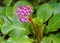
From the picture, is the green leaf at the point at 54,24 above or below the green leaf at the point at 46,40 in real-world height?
above

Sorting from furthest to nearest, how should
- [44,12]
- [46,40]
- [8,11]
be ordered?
1. [8,11]
2. [44,12]
3. [46,40]

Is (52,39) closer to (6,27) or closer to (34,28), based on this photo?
(34,28)

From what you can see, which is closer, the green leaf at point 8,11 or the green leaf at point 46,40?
the green leaf at point 46,40

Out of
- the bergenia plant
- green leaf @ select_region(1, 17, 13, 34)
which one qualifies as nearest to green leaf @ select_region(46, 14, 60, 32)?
the bergenia plant

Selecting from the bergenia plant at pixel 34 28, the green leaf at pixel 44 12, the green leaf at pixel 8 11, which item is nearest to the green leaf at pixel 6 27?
the bergenia plant at pixel 34 28

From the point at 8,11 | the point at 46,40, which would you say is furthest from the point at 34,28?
the point at 8,11

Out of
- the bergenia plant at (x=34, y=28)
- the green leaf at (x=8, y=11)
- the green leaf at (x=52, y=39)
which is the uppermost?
the green leaf at (x=8, y=11)

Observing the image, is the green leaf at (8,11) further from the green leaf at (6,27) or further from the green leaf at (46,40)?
the green leaf at (46,40)

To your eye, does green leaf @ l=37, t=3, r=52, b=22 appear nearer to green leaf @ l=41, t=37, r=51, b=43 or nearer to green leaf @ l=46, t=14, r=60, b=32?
green leaf @ l=46, t=14, r=60, b=32
